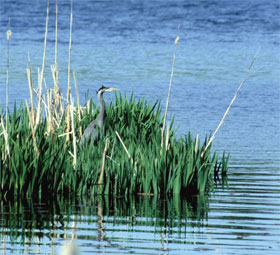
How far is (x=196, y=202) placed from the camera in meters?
9.98

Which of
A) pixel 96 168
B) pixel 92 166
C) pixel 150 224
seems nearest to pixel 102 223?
pixel 150 224

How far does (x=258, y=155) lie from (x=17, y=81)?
11967 mm

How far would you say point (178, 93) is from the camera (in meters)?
23.3

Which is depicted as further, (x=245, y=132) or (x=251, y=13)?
(x=251, y=13)

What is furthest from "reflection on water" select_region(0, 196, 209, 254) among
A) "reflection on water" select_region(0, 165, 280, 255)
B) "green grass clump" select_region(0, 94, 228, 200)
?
"green grass clump" select_region(0, 94, 228, 200)

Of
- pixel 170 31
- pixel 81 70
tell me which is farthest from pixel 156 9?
pixel 81 70

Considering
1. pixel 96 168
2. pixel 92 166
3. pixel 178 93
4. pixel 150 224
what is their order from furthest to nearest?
pixel 178 93, pixel 92 166, pixel 96 168, pixel 150 224

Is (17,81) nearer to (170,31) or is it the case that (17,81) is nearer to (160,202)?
(160,202)

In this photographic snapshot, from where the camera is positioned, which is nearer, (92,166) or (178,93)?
(92,166)

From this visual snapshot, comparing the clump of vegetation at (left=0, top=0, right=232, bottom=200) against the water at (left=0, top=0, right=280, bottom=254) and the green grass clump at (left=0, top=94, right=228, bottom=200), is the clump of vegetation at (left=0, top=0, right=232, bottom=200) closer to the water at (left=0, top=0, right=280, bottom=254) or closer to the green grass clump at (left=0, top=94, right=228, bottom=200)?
the green grass clump at (left=0, top=94, right=228, bottom=200)

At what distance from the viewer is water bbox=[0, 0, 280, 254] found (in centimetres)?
796

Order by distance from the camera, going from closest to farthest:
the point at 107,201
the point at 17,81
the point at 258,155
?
the point at 107,201, the point at 258,155, the point at 17,81

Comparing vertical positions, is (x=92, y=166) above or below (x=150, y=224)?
above

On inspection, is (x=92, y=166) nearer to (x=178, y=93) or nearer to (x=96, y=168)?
(x=96, y=168)
